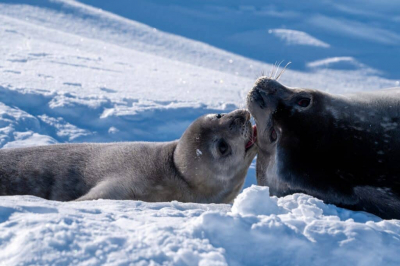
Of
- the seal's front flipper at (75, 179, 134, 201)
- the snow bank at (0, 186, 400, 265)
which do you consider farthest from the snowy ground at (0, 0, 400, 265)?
the seal's front flipper at (75, 179, 134, 201)

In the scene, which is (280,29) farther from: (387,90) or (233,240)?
(233,240)

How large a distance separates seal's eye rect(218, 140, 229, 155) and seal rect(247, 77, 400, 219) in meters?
0.75

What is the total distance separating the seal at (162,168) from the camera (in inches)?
160

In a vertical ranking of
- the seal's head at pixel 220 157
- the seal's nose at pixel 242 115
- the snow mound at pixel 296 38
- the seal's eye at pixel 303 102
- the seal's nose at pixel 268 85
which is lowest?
the seal's head at pixel 220 157

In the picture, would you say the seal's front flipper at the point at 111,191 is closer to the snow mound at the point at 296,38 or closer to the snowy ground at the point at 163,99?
the snowy ground at the point at 163,99

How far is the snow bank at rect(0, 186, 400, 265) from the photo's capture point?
1.95 m

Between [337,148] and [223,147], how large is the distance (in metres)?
1.28

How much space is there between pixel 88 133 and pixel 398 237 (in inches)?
188

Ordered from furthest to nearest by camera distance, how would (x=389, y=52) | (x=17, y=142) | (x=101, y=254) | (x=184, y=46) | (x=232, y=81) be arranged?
(x=389, y=52) → (x=184, y=46) → (x=232, y=81) → (x=17, y=142) → (x=101, y=254)

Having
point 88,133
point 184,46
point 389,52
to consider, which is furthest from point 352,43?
point 88,133

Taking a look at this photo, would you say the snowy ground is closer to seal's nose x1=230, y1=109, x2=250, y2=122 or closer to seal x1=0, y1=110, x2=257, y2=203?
seal x1=0, y1=110, x2=257, y2=203

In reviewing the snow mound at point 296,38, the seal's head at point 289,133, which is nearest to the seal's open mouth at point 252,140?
the seal's head at point 289,133

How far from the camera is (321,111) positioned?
127 inches

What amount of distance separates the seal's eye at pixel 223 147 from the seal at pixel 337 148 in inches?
29.7
